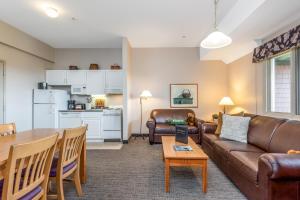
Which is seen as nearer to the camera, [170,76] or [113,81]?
[113,81]

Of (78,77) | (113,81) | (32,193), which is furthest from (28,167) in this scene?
(78,77)

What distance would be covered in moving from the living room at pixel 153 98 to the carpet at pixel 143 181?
0.06ft

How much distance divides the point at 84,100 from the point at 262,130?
4.99 meters

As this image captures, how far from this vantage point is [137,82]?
6.28 metres

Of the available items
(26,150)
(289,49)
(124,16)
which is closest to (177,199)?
(26,150)

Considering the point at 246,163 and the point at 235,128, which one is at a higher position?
the point at 235,128

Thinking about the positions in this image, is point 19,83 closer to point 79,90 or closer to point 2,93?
point 2,93

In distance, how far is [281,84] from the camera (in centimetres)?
372

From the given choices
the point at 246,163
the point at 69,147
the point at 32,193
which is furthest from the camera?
the point at 246,163

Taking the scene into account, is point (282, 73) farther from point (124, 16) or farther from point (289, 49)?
point (124, 16)

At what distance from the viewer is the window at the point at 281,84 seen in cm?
336

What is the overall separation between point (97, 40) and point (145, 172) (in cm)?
390

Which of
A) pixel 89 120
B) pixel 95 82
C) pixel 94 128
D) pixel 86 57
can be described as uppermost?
pixel 86 57

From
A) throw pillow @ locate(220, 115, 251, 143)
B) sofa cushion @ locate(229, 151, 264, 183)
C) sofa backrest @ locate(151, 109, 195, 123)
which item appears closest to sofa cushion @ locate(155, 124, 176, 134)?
sofa backrest @ locate(151, 109, 195, 123)
